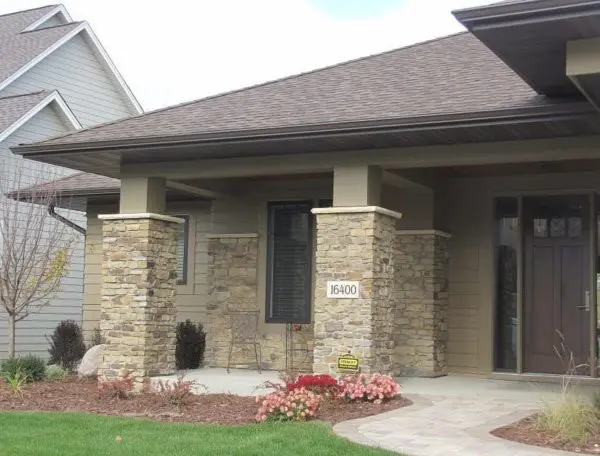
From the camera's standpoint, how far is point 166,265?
1270 centimetres

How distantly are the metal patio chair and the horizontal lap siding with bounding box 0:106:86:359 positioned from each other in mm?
5758

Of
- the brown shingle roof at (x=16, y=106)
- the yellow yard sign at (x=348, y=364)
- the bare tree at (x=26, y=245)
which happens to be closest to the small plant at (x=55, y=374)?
the bare tree at (x=26, y=245)

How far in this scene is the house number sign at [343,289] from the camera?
11.0 metres

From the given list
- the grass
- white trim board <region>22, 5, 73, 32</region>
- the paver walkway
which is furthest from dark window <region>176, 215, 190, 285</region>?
white trim board <region>22, 5, 73, 32</region>

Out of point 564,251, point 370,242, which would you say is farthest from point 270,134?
point 564,251

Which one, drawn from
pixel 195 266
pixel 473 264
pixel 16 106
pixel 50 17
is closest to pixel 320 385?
pixel 473 264

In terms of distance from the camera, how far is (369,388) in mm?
9766

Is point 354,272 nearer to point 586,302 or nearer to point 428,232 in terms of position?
point 428,232

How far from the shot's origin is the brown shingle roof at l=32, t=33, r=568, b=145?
10.4 metres

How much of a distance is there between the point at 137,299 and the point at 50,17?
14.9 meters

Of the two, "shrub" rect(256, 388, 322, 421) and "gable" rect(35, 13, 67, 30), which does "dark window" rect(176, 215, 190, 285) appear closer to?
"shrub" rect(256, 388, 322, 421)

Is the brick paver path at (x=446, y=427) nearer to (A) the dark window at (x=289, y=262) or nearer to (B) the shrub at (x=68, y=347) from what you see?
(A) the dark window at (x=289, y=262)

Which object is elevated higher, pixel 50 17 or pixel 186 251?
pixel 50 17

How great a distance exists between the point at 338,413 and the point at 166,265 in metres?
4.59
